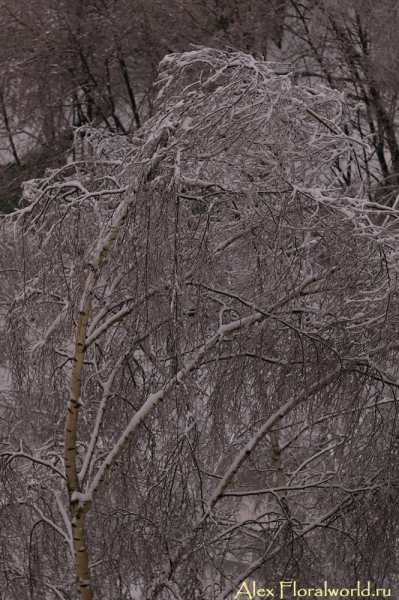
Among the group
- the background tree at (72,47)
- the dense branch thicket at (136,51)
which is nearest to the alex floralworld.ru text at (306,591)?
the dense branch thicket at (136,51)

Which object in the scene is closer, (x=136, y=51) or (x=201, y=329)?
(x=201, y=329)

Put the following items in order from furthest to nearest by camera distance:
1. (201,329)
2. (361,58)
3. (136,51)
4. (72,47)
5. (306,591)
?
1. (136,51)
2. (72,47)
3. (361,58)
4. (306,591)
5. (201,329)

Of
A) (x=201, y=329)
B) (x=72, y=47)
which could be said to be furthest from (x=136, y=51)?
(x=201, y=329)

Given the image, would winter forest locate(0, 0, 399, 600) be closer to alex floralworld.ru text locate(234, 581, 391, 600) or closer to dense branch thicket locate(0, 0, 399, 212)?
alex floralworld.ru text locate(234, 581, 391, 600)

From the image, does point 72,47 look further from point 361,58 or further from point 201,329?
point 201,329

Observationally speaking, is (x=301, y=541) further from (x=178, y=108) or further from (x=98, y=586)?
(x=178, y=108)

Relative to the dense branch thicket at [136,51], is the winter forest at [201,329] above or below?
below

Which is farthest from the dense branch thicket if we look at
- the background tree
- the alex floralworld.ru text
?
the alex floralworld.ru text

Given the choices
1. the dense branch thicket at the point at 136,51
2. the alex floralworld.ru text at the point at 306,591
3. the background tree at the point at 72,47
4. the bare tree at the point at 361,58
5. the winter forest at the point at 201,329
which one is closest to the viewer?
the winter forest at the point at 201,329

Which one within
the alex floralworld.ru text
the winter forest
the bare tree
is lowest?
the alex floralworld.ru text

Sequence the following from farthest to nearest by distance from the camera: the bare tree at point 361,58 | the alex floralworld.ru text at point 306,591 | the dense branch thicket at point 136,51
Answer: the dense branch thicket at point 136,51 < the bare tree at point 361,58 < the alex floralworld.ru text at point 306,591

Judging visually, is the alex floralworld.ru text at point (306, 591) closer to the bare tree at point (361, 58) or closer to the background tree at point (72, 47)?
the bare tree at point (361, 58)

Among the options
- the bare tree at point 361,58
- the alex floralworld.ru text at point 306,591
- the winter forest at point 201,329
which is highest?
the bare tree at point 361,58

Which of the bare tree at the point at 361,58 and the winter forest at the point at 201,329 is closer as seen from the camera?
the winter forest at the point at 201,329
